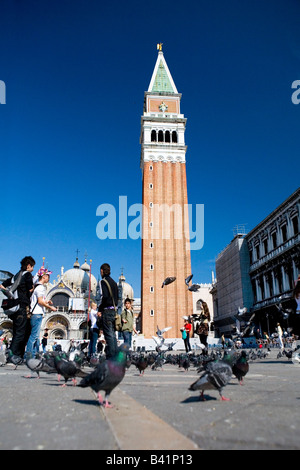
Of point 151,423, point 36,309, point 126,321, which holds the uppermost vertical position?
point 36,309

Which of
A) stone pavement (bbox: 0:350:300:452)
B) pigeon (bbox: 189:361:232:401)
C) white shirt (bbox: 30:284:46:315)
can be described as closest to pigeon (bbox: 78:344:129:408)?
stone pavement (bbox: 0:350:300:452)

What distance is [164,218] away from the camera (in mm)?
40375

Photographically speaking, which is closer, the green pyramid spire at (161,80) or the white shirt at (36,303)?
the white shirt at (36,303)

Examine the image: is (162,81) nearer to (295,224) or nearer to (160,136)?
(160,136)

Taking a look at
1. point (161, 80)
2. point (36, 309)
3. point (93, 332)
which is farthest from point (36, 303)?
point (161, 80)

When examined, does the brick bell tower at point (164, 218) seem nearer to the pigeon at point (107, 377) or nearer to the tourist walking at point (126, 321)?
the tourist walking at point (126, 321)

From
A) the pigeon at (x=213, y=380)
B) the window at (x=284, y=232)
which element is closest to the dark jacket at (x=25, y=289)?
the pigeon at (x=213, y=380)

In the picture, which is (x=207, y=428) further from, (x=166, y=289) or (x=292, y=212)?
(x=166, y=289)

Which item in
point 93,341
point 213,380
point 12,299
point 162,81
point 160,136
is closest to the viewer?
point 213,380

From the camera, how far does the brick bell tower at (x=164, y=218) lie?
3756 cm

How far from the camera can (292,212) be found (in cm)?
2755

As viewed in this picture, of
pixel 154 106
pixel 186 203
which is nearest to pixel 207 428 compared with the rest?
pixel 186 203

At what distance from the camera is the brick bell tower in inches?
1479
